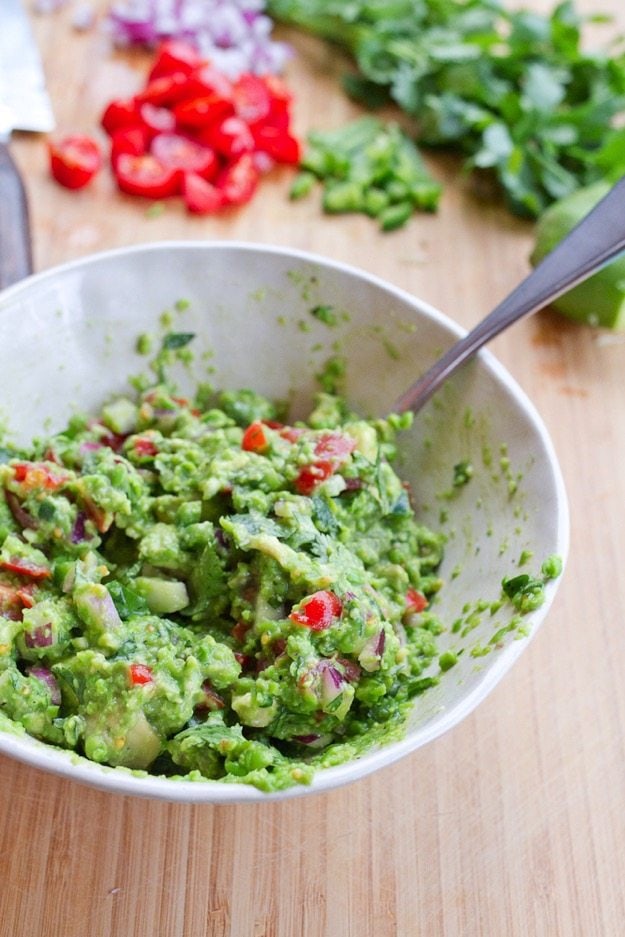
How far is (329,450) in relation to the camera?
5.65ft

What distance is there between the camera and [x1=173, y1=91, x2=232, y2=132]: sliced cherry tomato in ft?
9.34

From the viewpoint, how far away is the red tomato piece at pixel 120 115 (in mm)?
2850

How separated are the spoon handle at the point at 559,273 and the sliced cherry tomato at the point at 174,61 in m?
1.57

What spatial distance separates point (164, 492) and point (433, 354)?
60 cm

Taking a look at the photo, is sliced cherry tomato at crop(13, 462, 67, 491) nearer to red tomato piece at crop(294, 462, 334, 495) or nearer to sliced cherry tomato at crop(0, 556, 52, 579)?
sliced cherry tomato at crop(0, 556, 52, 579)

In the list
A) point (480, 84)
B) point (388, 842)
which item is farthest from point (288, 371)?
point (480, 84)

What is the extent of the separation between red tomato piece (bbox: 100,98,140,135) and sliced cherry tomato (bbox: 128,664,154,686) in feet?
6.38

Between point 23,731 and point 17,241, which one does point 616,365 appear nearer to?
point 17,241

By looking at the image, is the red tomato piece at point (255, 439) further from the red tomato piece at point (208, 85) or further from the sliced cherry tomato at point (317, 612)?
the red tomato piece at point (208, 85)

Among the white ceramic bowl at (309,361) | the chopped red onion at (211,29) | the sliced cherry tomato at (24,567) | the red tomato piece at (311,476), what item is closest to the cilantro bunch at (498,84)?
the chopped red onion at (211,29)

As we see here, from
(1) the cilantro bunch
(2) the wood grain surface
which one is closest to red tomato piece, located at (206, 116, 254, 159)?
(1) the cilantro bunch

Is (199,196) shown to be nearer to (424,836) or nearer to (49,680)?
(49,680)

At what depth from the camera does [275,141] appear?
2.88 m

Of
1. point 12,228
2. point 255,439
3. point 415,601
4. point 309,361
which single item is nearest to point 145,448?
point 255,439
